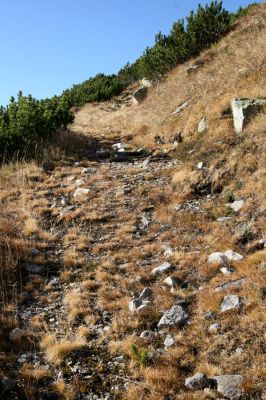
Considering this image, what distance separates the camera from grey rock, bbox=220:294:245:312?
5.52m

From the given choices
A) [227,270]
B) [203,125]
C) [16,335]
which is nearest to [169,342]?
[227,270]

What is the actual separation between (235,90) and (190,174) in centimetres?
486

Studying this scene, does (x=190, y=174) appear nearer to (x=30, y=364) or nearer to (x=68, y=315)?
→ (x=68, y=315)

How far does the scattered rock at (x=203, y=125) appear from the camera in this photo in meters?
12.8

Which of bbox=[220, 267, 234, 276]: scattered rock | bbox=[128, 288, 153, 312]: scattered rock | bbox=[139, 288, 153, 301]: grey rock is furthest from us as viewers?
bbox=[220, 267, 234, 276]: scattered rock

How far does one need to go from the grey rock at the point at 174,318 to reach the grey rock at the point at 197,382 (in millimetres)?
1077

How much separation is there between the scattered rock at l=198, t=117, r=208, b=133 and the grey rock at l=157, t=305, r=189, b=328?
26.5ft

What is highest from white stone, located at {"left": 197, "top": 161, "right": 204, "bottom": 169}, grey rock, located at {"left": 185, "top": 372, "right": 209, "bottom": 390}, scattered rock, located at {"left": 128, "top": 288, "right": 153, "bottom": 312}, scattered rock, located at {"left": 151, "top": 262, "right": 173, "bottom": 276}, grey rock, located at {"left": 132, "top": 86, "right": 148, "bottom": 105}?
grey rock, located at {"left": 132, "top": 86, "right": 148, "bottom": 105}

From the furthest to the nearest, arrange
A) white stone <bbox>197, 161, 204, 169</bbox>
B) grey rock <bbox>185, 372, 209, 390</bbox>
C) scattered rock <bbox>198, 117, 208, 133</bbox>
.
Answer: scattered rock <bbox>198, 117, 208, 133</bbox> → white stone <bbox>197, 161, 204, 169</bbox> → grey rock <bbox>185, 372, 209, 390</bbox>

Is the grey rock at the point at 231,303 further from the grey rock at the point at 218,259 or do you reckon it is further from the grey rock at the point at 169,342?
the grey rock at the point at 218,259

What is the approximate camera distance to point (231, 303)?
5609 mm

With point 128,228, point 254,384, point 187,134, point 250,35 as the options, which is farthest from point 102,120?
point 254,384

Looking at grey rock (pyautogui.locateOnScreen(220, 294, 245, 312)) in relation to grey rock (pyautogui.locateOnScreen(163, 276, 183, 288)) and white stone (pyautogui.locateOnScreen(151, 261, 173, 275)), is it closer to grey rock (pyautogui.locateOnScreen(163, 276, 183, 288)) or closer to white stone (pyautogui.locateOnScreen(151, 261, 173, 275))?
grey rock (pyautogui.locateOnScreen(163, 276, 183, 288))

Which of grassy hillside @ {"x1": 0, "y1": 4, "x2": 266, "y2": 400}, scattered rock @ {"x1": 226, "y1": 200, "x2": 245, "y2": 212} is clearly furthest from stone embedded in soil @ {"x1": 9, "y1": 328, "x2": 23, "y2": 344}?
scattered rock @ {"x1": 226, "y1": 200, "x2": 245, "y2": 212}
